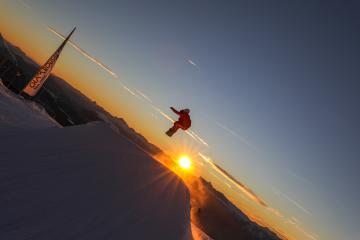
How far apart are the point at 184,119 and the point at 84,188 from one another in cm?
447

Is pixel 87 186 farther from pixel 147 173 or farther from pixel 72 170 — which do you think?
pixel 147 173

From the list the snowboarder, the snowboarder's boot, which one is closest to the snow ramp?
the snowboarder's boot

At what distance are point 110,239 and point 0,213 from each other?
6.71 ft

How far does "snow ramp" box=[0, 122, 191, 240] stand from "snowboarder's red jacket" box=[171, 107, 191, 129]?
153 centimetres

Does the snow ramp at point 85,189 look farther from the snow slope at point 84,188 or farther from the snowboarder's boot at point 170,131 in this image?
the snowboarder's boot at point 170,131

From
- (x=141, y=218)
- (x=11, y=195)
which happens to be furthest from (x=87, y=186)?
(x=11, y=195)

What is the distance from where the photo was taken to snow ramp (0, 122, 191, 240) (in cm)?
643

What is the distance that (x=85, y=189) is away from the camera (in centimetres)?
818

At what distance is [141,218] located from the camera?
8.32 m

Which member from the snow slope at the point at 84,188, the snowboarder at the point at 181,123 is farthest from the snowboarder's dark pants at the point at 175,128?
the snow slope at the point at 84,188

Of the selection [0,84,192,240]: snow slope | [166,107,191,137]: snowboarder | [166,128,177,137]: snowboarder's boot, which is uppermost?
[166,107,191,137]: snowboarder

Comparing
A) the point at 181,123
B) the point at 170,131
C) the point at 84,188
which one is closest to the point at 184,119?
the point at 181,123

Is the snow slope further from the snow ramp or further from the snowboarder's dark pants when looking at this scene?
the snowboarder's dark pants

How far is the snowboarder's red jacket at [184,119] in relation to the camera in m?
11.6
